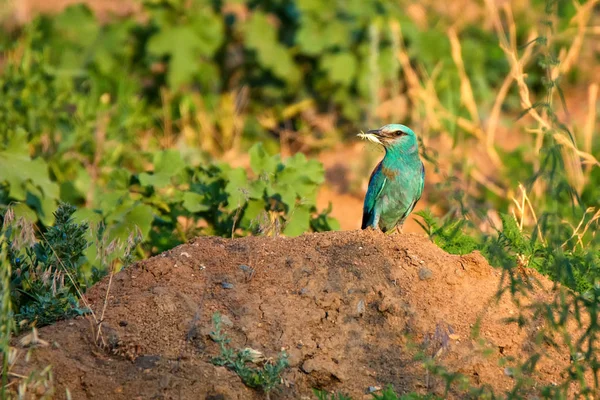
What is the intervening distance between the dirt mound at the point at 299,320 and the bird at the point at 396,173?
1095 mm

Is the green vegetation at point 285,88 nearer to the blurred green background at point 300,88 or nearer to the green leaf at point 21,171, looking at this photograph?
the blurred green background at point 300,88

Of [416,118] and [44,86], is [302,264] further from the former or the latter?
[416,118]

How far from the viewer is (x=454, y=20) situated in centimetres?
923

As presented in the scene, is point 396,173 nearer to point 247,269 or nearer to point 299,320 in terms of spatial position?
point 247,269

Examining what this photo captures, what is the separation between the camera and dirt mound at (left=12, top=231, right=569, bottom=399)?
3498 millimetres

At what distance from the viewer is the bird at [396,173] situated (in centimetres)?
538

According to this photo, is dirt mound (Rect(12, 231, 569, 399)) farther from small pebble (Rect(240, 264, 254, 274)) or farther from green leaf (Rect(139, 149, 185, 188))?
green leaf (Rect(139, 149, 185, 188))

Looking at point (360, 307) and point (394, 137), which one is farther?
point (394, 137)

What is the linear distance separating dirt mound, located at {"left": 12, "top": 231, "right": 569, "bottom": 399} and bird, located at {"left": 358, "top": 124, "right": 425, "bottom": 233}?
1.09 m

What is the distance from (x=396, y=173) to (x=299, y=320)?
1779 mm

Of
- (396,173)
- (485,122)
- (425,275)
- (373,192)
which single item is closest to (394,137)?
(396,173)

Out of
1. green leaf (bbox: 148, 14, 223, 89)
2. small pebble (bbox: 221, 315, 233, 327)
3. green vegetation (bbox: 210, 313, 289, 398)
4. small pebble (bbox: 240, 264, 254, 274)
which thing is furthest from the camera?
green leaf (bbox: 148, 14, 223, 89)

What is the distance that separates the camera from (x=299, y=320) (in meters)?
3.82

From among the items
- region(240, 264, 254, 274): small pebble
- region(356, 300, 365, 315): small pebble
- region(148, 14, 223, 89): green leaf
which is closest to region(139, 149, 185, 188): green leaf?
region(240, 264, 254, 274): small pebble
